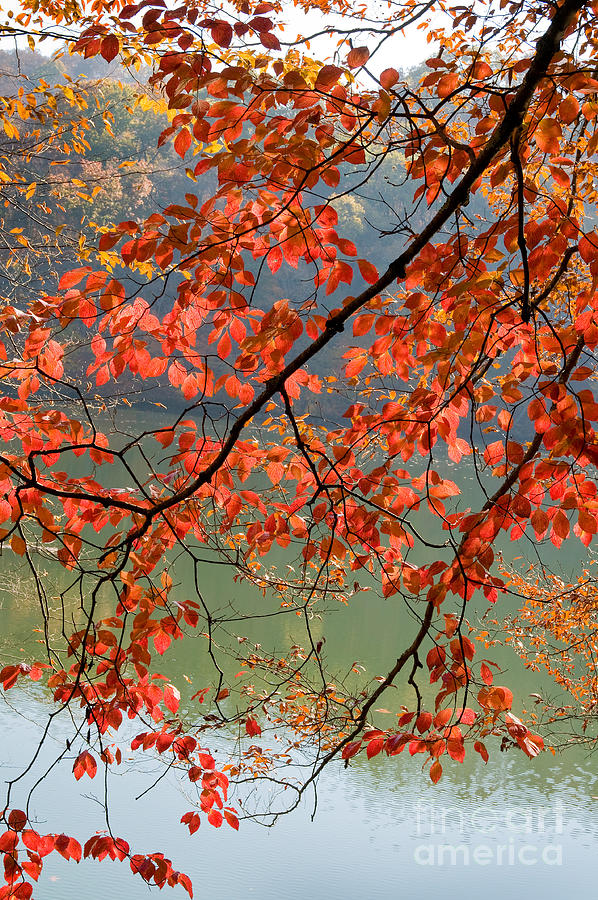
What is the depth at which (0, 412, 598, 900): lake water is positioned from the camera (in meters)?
5.00

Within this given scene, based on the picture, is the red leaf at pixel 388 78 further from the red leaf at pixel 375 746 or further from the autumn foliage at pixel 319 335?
the red leaf at pixel 375 746

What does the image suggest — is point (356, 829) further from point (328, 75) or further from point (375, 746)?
point (328, 75)

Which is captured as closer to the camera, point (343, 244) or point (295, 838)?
point (343, 244)

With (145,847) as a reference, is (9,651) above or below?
above

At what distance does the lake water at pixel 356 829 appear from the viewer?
197 inches

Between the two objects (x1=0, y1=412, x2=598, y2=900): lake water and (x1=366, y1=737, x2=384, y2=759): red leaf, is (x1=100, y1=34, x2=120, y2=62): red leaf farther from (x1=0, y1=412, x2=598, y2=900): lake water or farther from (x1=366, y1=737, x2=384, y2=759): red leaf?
(x1=0, y1=412, x2=598, y2=900): lake water

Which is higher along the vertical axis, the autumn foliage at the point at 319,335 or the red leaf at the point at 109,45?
the red leaf at the point at 109,45

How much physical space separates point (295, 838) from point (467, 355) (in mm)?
4999

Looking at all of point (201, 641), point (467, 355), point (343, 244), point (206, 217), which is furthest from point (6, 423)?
point (201, 641)

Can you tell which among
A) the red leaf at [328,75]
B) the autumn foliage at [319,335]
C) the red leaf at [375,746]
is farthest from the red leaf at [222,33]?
the red leaf at [375,746]

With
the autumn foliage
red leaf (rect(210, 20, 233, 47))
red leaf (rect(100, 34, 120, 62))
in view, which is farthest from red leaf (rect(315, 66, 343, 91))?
red leaf (rect(100, 34, 120, 62))

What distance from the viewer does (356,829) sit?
554 cm

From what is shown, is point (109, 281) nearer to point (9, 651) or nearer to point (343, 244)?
point (343, 244)

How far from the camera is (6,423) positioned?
1.74m
